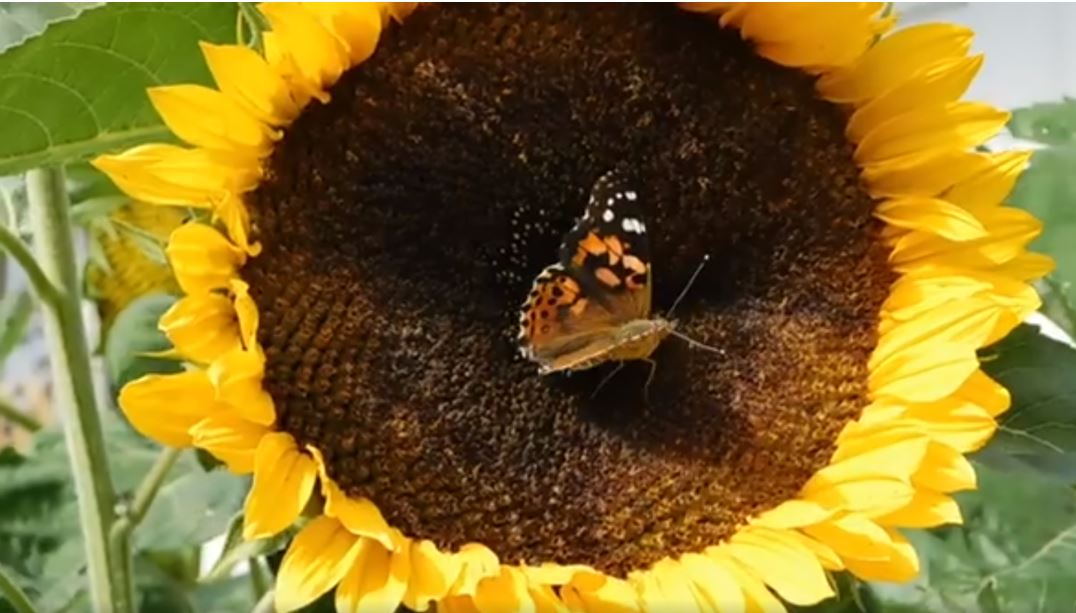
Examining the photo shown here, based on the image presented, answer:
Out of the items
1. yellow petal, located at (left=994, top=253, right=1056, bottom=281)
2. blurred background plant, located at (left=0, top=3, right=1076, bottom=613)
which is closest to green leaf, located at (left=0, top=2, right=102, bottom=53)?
blurred background plant, located at (left=0, top=3, right=1076, bottom=613)

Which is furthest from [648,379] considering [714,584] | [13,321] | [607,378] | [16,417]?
[13,321]

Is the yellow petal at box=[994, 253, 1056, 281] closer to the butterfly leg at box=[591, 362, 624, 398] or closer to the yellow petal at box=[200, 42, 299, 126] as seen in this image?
the butterfly leg at box=[591, 362, 624, 398]

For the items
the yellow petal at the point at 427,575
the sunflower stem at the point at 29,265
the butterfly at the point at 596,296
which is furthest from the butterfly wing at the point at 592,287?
the sunflower stem at the point at 29,265

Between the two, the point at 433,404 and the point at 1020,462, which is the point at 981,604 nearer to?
the point at 1020,462

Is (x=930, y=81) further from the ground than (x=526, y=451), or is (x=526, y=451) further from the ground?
(x=930, y=81)

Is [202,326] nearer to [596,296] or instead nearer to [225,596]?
[596,296]

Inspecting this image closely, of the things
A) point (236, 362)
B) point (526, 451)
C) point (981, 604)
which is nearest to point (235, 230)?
point (236, 362)
